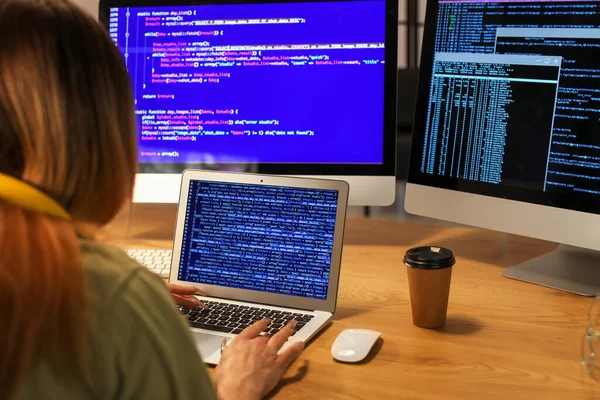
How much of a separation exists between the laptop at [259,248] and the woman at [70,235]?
49 centimetres

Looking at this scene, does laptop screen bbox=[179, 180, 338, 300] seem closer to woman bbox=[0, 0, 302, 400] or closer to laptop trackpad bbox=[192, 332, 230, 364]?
laptop trackpad bbox=[192, 332, 230, 364]

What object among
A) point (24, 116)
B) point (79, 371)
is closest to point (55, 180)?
point (24, 116)

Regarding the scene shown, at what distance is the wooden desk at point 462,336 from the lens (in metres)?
0.97

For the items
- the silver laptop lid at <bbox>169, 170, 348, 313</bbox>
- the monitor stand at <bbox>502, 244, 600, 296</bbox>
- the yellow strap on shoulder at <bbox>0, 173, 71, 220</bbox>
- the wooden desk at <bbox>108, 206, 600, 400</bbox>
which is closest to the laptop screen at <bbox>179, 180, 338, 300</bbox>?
the silver laptop lid at <bbox>169, 170, 348, 313</bbox>

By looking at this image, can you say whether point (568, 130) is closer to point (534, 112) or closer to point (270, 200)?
point (534, 112)

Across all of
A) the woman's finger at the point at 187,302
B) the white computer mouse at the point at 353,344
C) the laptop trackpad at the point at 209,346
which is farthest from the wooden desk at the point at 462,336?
the woman's finger at the point at 187,302

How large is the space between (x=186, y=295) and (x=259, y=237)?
6.4 inches

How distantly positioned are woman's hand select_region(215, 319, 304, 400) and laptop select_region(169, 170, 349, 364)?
0.31ft

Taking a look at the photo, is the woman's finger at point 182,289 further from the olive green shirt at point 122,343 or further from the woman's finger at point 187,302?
the olive green shirt at point 122,343

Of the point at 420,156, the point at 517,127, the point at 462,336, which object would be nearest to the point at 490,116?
the point at 517,127

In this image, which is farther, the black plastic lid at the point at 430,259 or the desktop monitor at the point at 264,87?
the desktop monitor at the point at 264,87

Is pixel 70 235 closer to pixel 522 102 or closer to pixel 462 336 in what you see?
pixel 462 336

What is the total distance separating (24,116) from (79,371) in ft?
0.75

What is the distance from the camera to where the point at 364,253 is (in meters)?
1.57
